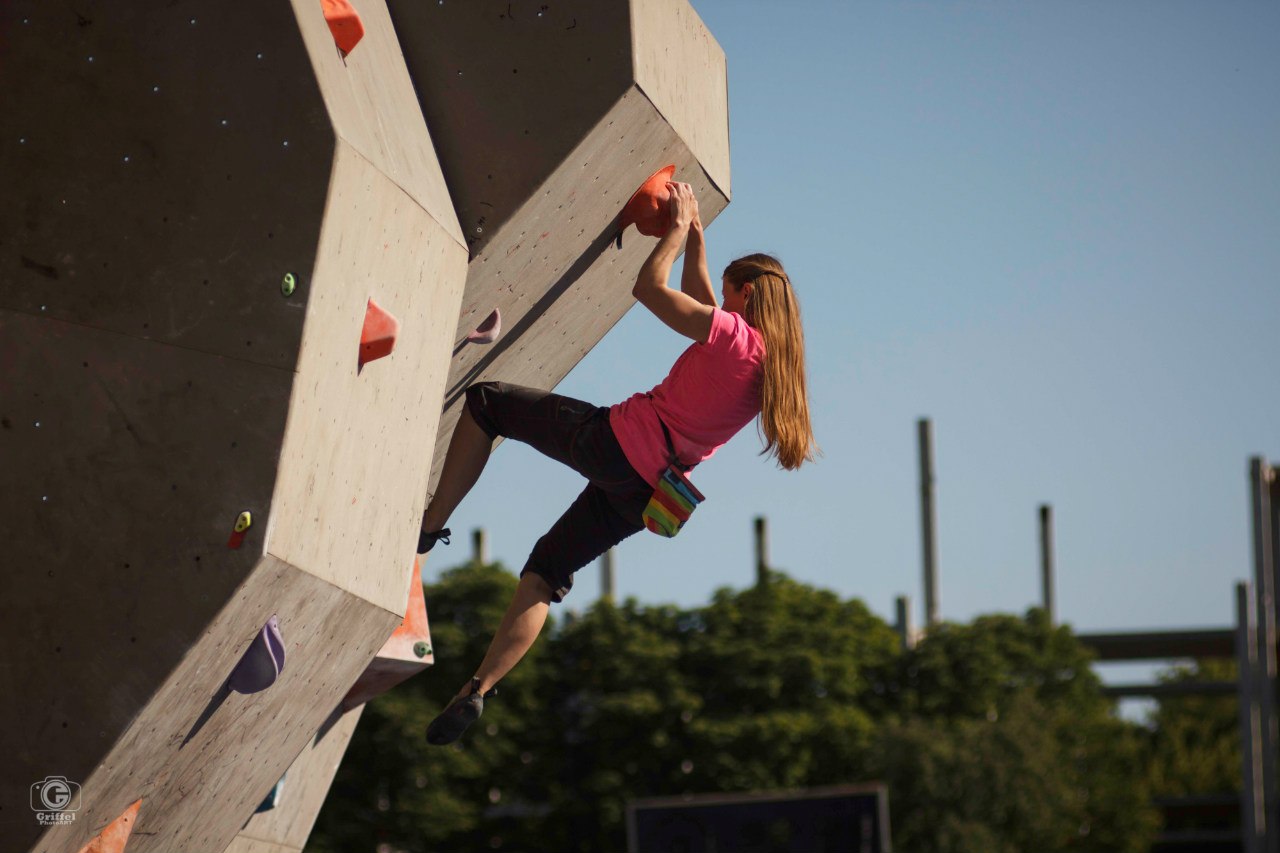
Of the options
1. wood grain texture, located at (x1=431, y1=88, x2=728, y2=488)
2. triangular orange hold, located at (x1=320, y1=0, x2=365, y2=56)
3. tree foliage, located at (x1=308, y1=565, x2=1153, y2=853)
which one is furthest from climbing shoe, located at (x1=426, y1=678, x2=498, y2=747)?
tree foliage, located at (x1=308, y1=565, x2=1153, y2=853)

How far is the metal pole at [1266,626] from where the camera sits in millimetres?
35906

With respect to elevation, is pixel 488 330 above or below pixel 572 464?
above

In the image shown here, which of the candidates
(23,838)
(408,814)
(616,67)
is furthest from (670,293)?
(408,814)

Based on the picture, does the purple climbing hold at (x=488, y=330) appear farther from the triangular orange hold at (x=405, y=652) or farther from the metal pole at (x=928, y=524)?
the metal pole at (x=928, y=524)

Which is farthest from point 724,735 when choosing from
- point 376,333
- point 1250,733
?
point 376,333

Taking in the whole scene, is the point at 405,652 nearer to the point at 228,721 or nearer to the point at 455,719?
the point at 455,719

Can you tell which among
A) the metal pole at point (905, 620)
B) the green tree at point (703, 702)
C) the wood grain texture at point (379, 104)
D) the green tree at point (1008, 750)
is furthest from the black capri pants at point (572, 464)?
the metal pole at point (905, 620)

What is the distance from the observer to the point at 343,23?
4.64m

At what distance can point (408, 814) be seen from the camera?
1234 inches

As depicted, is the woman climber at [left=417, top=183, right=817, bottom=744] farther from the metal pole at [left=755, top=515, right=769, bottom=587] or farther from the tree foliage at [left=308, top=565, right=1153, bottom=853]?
the metal pole at [left=755, top=515, right=769, bottom=587]

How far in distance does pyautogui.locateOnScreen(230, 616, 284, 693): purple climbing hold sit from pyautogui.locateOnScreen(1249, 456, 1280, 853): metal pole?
35.2 m

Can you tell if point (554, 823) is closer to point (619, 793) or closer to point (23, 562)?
point (619, 793)

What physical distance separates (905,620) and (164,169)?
39.1 metres

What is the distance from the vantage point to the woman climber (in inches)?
212
